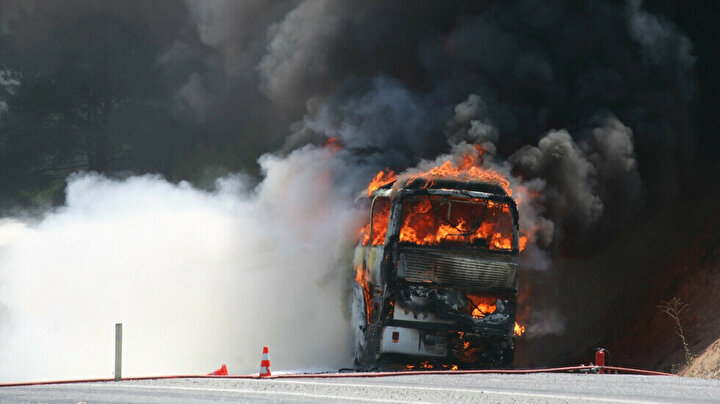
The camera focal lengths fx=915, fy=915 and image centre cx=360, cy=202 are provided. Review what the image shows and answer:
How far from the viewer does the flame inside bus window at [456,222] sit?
45.8ft

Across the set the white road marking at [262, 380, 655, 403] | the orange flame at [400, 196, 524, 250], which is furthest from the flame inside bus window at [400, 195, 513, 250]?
the white road marking at [262, 380, 655, 403]

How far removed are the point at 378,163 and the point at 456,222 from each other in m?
7.74

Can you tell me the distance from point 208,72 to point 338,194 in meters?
22.6

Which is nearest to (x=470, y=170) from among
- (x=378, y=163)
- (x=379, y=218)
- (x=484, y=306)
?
(x=378, y=163)

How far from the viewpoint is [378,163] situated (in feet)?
71.2

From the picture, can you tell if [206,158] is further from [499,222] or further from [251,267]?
[499,222]

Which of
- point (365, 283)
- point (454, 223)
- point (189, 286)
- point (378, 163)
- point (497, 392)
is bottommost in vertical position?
point (497, 392)

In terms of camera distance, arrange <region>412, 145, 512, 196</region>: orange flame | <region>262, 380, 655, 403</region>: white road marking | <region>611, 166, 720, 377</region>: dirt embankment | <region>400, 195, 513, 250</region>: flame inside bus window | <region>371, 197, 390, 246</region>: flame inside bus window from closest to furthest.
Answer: <region>262, 380, 655, 403</region>: white road marking, <region>400, 195, 513, 250</region>: flame inside bus window, <region>371, 197, 390, 246</region>: flame inside bus window, <region>611, 166, 720, 377</region>: dirt embankment, <region>412, 145, 512, 196</region>: orange flame

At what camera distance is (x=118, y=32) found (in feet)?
151

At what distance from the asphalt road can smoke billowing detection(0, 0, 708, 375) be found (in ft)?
20.4

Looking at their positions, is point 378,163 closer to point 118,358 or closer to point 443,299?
point 443,299

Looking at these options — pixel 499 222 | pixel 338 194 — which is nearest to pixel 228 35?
pixel 338 194

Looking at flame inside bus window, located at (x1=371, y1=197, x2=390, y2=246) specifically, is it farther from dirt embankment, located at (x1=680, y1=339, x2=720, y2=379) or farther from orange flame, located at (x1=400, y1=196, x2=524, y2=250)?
dirt embankment, located at (x1=680, y1=339, x2=720, y2=379)

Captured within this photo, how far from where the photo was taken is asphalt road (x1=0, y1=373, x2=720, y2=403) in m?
9.12
